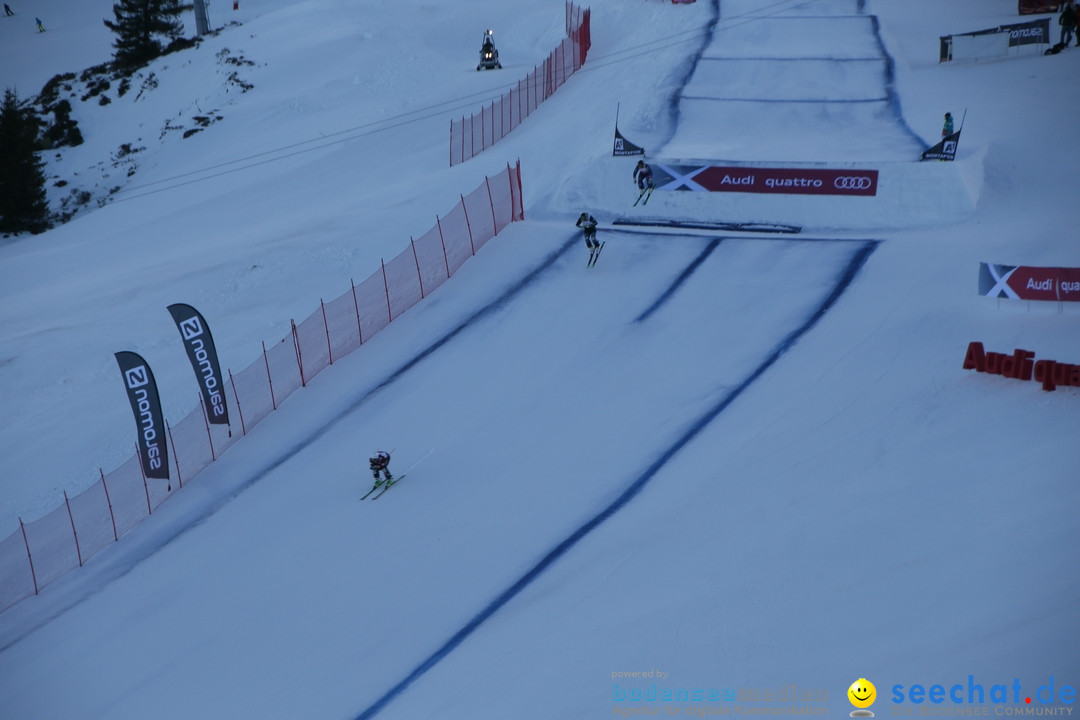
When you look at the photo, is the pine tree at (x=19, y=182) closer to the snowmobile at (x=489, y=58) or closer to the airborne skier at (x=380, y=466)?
the snowmobile at (x=489, y=58)

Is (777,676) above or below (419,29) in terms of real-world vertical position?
below

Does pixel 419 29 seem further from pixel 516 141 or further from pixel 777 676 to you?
pixel 777 676

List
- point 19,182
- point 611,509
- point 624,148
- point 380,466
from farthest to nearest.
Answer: point 19,182, point 624,148, point 380,466, point 611,509

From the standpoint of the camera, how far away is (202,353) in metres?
19.0

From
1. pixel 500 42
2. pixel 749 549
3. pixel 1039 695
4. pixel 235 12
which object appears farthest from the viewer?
pixel 235 12

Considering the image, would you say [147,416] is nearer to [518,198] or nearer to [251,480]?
[251,480]

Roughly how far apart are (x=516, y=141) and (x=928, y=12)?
18.8 meters

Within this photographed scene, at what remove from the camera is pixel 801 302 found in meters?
21.4

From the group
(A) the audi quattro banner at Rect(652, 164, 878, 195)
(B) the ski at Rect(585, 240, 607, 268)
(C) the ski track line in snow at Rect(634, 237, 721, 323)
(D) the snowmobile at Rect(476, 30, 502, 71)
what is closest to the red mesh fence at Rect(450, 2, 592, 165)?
(D) the snowmobile at Rect(476, 30, 502, 71)

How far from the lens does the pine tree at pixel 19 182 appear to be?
39.5 metres

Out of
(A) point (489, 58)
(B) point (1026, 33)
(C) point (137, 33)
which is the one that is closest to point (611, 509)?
(B) point (1026, 33)

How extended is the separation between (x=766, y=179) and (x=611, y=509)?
42.5 ft

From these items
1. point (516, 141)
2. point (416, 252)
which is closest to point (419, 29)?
point (516, 141)

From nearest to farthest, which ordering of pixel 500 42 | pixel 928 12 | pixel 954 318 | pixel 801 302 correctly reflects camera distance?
1. pixel 954 318
2. pixel 801 302
3. pixel 928 12
4. pixel 500 42
